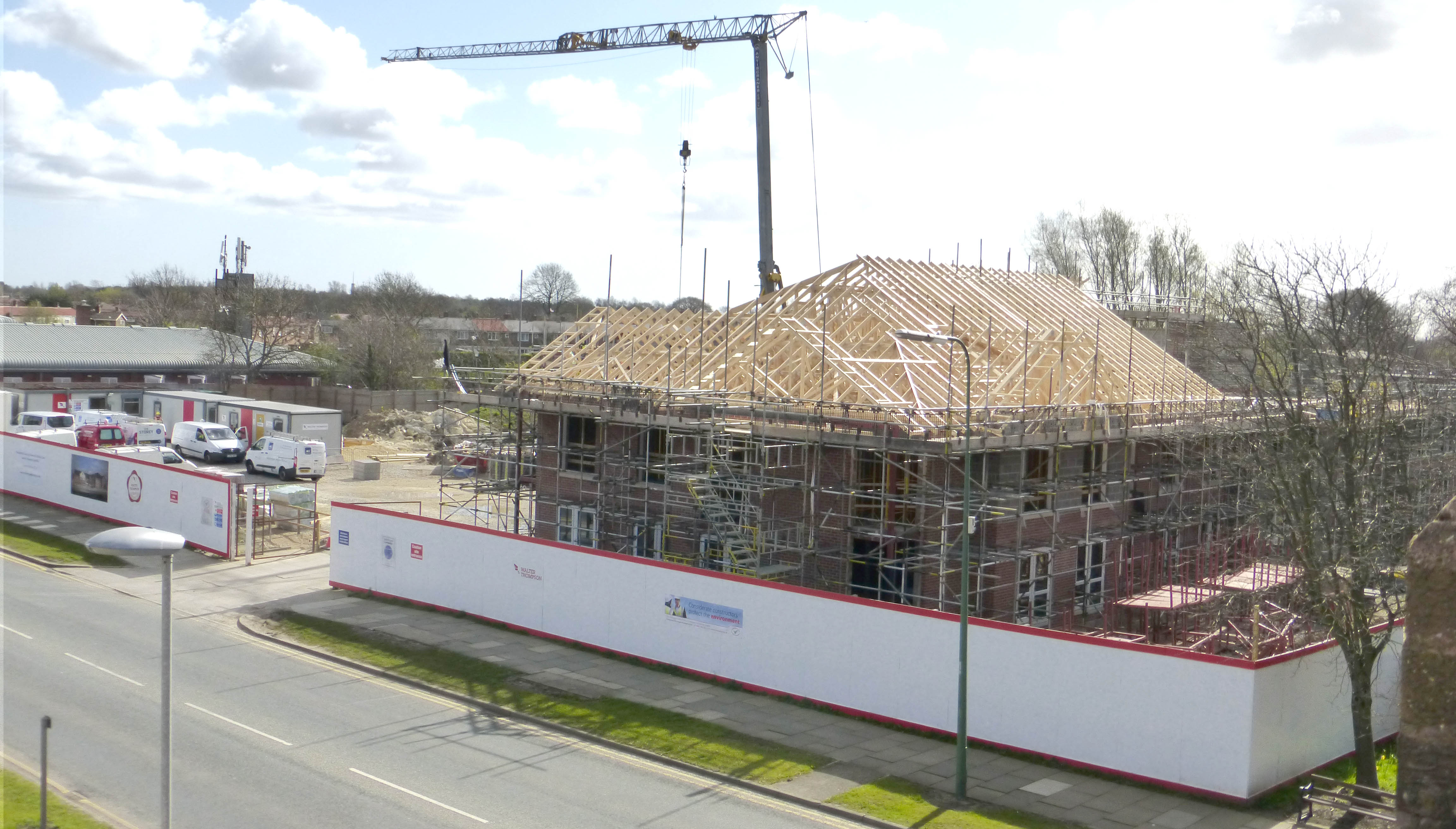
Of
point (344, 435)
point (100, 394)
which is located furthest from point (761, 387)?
point (100, 394)

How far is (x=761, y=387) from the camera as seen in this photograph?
88.6ft

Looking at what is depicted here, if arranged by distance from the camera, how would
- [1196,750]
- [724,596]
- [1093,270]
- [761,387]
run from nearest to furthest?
[1196,750]
[724,596]
[761,387]
[1093,270]

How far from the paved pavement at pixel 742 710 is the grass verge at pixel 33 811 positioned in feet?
30.8

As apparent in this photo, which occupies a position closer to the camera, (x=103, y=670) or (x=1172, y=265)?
(x=103, y=670)

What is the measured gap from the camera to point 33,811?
14.7 metres

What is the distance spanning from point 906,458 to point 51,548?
89.0 feet

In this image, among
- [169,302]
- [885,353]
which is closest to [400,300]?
[169,302]

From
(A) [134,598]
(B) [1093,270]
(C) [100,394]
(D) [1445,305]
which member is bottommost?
(A) [134,598]

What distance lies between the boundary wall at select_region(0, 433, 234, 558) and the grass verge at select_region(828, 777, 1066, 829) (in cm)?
2457

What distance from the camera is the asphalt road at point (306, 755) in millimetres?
16250

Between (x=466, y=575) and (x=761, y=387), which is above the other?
(x=761, y=387)

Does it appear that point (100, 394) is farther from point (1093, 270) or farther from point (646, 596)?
point (1093, 270)

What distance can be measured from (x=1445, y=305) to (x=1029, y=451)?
55.1 ft

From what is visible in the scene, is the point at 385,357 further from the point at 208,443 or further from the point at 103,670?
the point at 103,670
